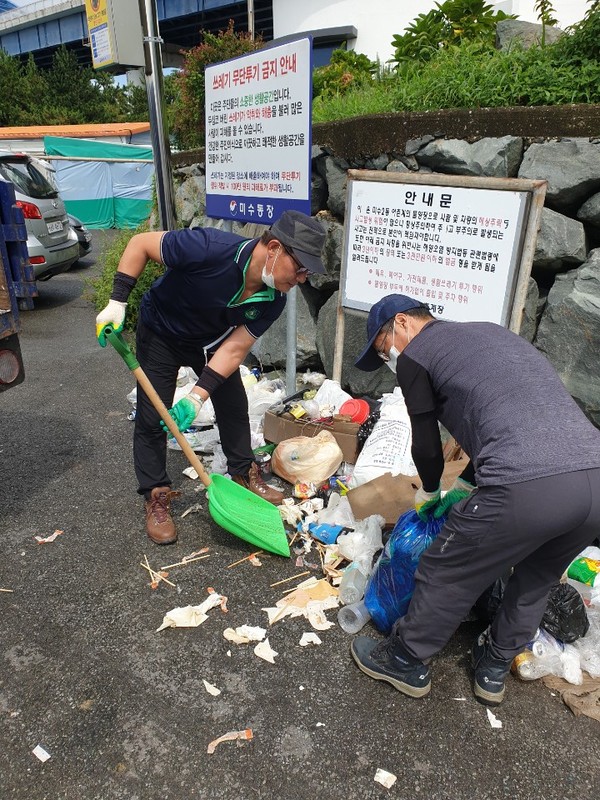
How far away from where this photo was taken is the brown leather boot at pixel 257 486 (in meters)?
A: 3.70

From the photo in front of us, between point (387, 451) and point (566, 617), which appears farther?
A: point (387, 451)

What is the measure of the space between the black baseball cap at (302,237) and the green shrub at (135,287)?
3928 millimetres

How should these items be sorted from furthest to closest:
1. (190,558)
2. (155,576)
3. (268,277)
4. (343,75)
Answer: (343,75) < (190,558) < (155,576) < (268,277)

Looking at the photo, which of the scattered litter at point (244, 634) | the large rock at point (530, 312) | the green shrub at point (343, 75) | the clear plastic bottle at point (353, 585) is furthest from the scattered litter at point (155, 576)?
the green shrub at point (343, 75)

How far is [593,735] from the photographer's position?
7.28 feet

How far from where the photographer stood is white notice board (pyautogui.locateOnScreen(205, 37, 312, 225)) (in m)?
3.95

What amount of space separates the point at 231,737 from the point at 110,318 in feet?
6.44

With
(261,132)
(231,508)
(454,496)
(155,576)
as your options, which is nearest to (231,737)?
(155,576)

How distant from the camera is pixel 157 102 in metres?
5.28

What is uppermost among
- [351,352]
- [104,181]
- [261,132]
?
[261,132]

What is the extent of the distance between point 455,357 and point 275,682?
1506mm

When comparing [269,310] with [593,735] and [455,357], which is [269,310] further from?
[593,735]

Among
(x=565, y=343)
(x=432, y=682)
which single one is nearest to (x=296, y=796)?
(x=432, y=682)

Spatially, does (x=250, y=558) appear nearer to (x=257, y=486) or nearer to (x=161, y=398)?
(x=257, y=486)
